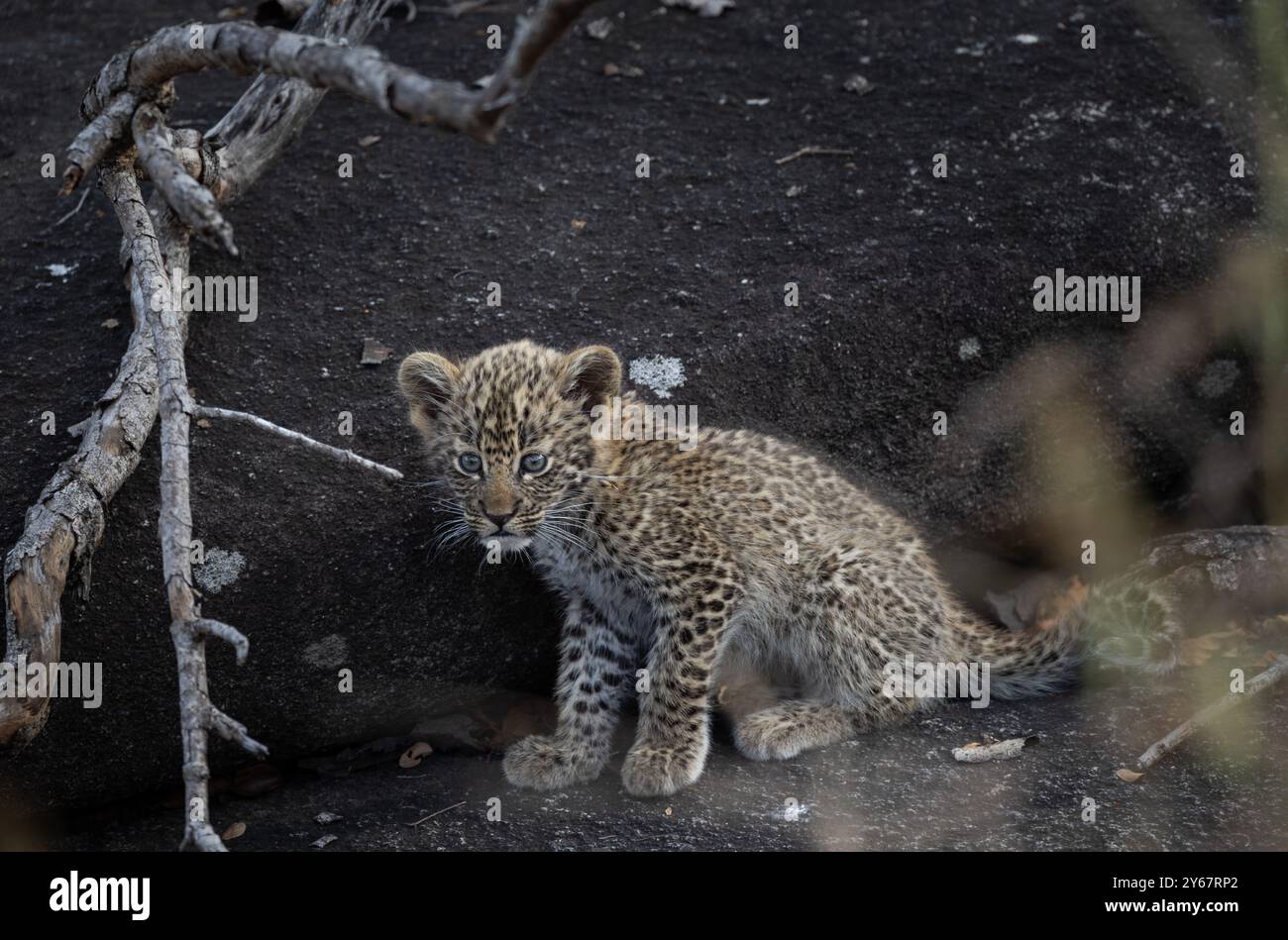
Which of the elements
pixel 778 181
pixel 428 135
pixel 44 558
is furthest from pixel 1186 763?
pixel 428 135

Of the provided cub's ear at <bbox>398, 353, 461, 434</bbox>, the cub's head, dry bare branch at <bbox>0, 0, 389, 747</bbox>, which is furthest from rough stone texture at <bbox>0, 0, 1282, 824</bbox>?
the cub's head

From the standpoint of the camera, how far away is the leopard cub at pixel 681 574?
18.8 ft

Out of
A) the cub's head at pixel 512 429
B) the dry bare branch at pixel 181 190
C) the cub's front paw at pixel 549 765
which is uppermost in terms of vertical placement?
the dry bare branch at pixel 181 190

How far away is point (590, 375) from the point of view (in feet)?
19.2

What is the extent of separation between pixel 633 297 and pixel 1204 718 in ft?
11.5

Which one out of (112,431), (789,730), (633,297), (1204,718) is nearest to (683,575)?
(789,730)

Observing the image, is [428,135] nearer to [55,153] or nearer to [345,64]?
[55,153]

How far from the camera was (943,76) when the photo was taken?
8.70 m

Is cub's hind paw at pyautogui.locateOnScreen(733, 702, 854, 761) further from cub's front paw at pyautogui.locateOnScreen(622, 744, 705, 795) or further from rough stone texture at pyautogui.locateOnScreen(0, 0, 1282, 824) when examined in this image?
cub's front paw at pyautogui.locateOnScreen(622, 744, 705, 795)

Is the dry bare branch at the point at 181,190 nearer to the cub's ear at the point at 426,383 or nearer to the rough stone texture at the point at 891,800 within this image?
the cub's ear at the point at 426,383

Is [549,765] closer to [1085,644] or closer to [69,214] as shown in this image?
[1085,644]

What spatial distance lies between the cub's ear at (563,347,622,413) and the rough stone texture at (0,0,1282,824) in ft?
3.11

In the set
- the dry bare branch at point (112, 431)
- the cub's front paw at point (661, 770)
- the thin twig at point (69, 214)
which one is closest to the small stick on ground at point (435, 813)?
the cub's front paw at point (661, 770)

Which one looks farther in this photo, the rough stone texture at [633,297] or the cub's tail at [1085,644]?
the cub's tail at [1085,644]
